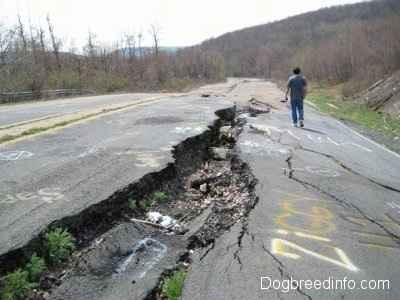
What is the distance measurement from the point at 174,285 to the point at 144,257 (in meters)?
0.73

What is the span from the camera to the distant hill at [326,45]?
34.6m

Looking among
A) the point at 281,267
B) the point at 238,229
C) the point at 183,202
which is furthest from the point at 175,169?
the point at 281,267

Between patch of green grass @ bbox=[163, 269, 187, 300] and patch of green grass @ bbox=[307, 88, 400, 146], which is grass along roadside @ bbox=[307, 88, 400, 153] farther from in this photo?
patch of green grass @ bbox=[163, 269, 187, 300]

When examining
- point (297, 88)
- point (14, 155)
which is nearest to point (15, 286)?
point (14, 155)

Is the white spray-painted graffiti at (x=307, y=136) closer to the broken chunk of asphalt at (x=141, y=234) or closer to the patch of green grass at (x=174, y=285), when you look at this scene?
the broken chunk of asphalt at (x=141, y=234)

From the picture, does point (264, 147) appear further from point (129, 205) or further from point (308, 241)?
point (308, 241)

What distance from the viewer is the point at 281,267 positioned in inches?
152

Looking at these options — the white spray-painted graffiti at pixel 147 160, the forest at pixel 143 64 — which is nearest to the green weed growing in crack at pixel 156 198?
the white spray-painted graffiti at pixel 147 160

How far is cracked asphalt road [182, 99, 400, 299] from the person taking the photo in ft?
11.7

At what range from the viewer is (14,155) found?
23.2 feet

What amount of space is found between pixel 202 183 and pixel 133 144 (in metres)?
2.07

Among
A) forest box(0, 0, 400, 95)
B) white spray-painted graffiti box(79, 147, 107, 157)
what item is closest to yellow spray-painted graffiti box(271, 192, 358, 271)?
white spray-painted graffiti box(79, 147, 107, 157)

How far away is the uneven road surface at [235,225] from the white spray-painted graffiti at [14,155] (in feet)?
0.05

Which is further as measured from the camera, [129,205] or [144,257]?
[129,205]
